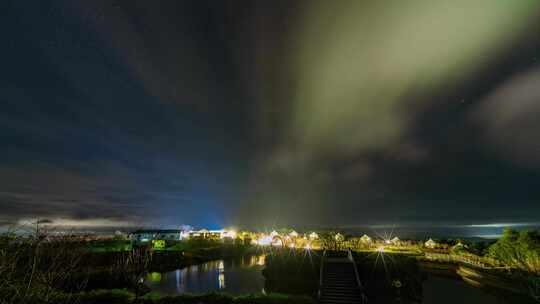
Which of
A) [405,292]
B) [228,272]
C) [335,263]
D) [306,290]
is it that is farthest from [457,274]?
[228,272]

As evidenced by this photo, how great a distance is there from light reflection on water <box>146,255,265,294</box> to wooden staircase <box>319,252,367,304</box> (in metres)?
7.10

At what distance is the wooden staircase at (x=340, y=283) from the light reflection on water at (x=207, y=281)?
7095 millimetres

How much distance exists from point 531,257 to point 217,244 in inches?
2052

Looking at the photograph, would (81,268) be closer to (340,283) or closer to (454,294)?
(340,283)

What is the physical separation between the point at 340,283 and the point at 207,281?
16687 mm

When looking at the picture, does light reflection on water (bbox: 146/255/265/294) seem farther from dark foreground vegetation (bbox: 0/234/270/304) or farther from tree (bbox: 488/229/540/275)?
tree (bbox: 488/229/540/275)

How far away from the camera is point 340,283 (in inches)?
806

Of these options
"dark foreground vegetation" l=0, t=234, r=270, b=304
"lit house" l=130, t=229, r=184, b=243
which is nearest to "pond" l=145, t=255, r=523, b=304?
"dark foreground vegetation" l=0, t=234, r=270, b=304

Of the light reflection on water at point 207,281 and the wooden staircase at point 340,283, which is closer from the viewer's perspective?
the wooden staircase at point 340,283

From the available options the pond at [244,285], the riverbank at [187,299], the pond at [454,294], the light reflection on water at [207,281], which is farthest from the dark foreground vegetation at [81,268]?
the pond at [454,294]

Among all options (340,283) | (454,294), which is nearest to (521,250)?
(454,294)

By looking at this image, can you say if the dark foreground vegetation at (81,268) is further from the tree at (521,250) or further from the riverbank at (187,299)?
the tree at (521,250)

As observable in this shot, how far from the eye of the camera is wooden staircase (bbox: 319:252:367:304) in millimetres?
18641

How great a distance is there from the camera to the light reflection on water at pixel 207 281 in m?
25.7
